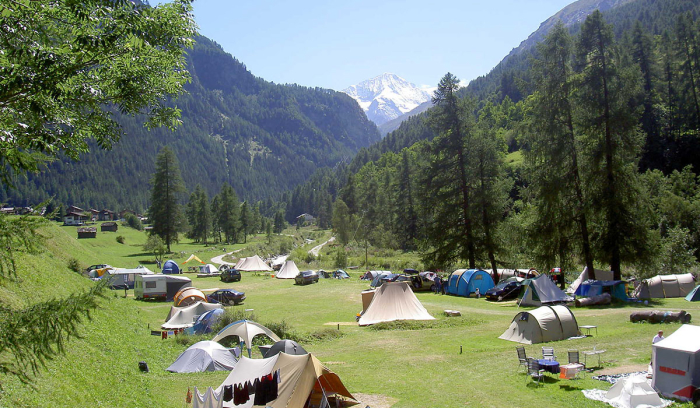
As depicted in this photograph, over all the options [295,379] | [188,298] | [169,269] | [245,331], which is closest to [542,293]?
[245,331]

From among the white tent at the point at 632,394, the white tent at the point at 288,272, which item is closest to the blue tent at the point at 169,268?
the white tent at the point at 288,272

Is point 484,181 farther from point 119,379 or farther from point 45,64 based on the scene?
point 45,64

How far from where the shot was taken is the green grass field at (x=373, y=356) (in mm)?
11469

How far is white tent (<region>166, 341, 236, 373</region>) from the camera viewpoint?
52.7 ft

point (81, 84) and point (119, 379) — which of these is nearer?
point (81, 84)

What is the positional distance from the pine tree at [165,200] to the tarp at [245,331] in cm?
4898

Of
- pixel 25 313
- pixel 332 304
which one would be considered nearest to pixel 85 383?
pixel 25 313

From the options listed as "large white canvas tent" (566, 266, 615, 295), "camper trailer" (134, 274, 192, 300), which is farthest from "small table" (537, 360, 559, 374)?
"camper trailer" (134, 274, 192, 300)

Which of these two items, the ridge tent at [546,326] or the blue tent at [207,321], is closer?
the ridge tent at [546,326]

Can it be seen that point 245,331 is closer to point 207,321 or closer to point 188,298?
point 207,321

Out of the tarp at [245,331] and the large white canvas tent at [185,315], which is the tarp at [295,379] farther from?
the large white canvas tent at [185,315]

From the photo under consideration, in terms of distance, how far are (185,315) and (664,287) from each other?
26.5 meters

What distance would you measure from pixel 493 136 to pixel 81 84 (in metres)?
33.8

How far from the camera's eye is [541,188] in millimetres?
27406
